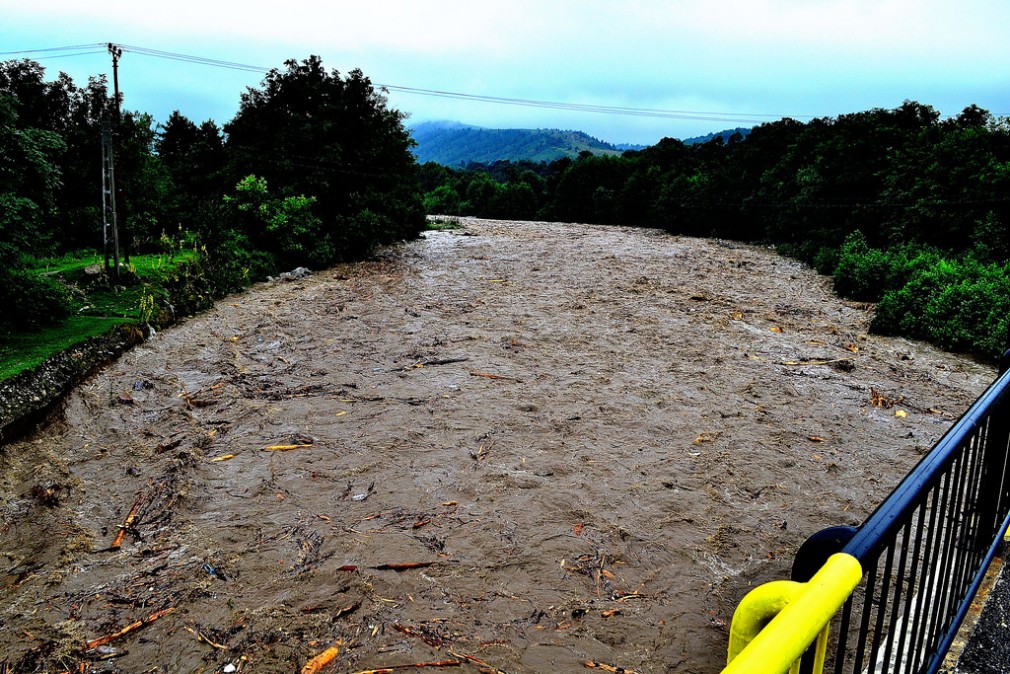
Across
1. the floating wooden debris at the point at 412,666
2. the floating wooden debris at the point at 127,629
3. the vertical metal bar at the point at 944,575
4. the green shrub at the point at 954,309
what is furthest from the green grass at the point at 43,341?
the green shrub at the point at 954,309

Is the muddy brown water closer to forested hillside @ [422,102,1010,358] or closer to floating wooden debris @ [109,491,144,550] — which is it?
floating wooden debris @ [109,491,144,550]

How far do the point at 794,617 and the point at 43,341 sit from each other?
439 inches

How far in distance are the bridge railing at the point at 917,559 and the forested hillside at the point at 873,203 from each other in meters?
10.3

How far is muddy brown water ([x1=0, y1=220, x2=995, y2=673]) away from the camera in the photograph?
4645 millimetres

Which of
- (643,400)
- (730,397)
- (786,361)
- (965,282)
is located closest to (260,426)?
(643,400)

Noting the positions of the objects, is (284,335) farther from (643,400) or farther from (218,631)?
(218,631)

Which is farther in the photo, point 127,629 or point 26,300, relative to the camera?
point 26,300

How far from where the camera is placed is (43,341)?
9523 mm

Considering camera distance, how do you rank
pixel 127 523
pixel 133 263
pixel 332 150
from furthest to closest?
pixel 332 150, pixel 133 263, pixel 127 523

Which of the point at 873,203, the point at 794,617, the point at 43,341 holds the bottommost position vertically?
the point at 43,341

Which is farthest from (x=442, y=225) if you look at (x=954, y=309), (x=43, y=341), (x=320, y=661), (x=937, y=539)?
(x=937, y=539)

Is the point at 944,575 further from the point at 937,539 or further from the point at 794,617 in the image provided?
the point at 794,617

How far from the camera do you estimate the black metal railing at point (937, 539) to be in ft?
5.59

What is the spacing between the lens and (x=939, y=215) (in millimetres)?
19109
